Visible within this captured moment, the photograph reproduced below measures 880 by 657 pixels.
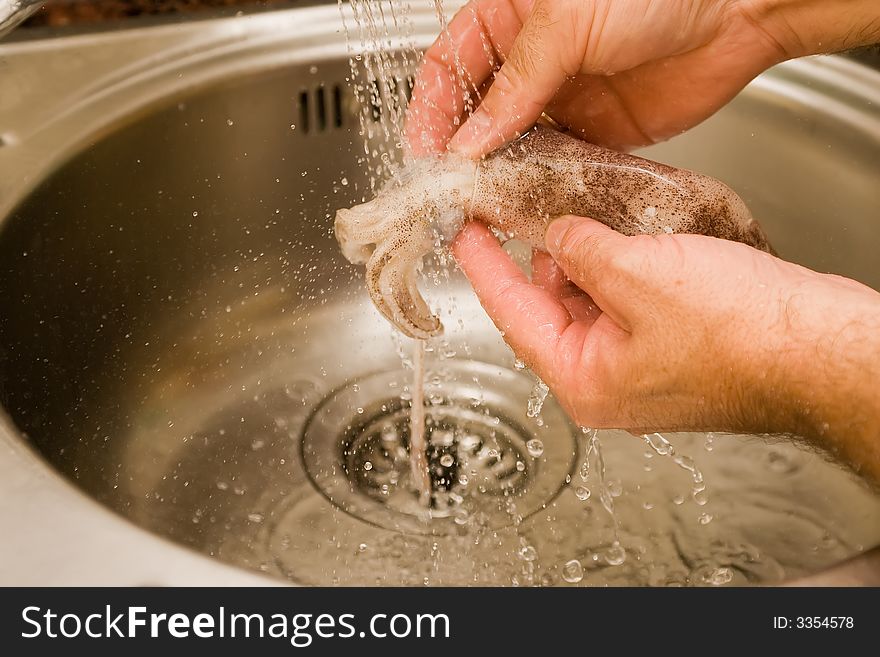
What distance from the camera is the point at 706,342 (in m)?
0.59

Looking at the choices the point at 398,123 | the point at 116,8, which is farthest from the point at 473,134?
the point at 116,8

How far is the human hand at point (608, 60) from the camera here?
0.73 metres

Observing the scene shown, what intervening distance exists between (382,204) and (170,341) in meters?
0.33

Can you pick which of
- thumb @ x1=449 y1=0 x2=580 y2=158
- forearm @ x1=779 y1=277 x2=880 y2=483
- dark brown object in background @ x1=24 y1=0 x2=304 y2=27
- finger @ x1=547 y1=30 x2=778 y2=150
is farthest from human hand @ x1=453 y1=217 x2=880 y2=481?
dark brown object in background @ x1=24 y1=0 x2=304 y2=27

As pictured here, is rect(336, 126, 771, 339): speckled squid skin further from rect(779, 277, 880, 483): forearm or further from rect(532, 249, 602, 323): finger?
rect(779, 277, 880, 483): forearm

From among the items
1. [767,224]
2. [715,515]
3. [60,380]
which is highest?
[60,380]

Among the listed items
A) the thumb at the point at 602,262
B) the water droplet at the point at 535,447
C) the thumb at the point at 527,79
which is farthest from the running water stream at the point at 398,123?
the thumb at the point at 602,262

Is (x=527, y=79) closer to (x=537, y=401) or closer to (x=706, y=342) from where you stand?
(x=706, y=342)

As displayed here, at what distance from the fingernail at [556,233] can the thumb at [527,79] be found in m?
0.08

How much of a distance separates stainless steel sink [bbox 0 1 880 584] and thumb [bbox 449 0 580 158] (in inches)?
11.6

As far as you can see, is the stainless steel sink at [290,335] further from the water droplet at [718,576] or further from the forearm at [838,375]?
the forearm at [838,375]
